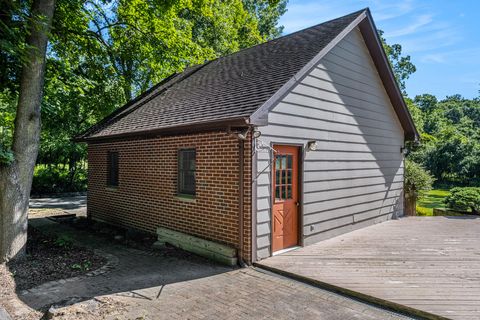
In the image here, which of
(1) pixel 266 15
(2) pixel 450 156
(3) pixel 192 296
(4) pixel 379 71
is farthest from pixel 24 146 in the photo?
(2) pixel 450 156

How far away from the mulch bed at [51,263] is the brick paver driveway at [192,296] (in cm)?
41

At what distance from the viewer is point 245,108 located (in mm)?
6168

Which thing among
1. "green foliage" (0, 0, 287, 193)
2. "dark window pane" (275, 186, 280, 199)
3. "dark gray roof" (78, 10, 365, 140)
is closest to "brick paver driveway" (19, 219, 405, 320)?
"dark window pane" (275, 186, 280, 199)

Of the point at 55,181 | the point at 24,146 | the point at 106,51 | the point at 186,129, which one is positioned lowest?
the point at 55,181

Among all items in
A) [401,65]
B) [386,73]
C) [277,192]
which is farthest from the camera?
[401,65]

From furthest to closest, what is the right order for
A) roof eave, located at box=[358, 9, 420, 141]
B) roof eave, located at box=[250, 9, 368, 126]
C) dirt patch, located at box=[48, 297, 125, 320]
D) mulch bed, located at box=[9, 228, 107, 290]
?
roof eave, located at box=[358, 9, 420, 141] → roof eave, located at box=[250, 9, 368, 126] → mulch bed, located at box=[9, 228, 107, 290] → dirt patch, located at box=[48, 297, 125, 320]

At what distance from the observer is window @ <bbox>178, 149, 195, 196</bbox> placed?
7.60 meters

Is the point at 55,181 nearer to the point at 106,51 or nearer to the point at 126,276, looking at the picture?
the point at 106,51

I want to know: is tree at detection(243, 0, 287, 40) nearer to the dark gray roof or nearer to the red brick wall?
the dark gray roof

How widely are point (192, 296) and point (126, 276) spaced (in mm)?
1599

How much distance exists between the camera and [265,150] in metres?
6.39

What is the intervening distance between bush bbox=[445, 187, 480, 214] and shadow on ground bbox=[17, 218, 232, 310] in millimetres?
10886

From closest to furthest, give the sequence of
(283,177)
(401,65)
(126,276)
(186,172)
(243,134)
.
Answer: (126,276)
(243,134)
(283,177)
(186,172)
(401,65)

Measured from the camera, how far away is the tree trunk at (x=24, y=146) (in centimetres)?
652
